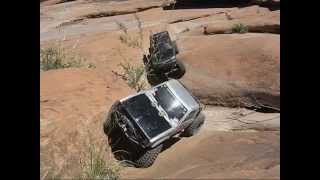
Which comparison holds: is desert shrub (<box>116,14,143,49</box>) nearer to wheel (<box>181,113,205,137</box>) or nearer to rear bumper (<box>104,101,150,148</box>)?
wheel (<box>181,113,205,137</box>)

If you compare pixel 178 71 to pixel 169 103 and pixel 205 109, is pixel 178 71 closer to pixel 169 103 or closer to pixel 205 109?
pixel 205 109

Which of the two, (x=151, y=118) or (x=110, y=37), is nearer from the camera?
(x=151, y=118)

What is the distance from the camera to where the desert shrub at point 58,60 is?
7.56m

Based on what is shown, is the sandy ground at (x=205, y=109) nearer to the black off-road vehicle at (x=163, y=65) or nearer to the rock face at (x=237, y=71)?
the rock face at (x=237, y=71)

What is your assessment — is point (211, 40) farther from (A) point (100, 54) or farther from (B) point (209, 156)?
(B) point (209, 156)

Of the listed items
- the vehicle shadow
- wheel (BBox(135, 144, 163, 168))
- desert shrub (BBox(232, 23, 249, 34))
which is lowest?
desert shrub (BBox(232, 23, 249, 34))

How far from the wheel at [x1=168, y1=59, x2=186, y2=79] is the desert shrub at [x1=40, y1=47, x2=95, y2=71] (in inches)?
48.2

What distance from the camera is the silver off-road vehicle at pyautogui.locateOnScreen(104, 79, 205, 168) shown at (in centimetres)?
579

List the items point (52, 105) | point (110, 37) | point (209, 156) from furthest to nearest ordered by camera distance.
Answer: point (110, 37)
point (52, 105)
point (209, 156)

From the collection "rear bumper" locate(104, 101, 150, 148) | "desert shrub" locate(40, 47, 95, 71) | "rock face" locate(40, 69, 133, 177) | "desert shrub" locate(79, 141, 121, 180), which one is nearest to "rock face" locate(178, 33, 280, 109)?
"rock face" locate(40, 69, 133, 177)

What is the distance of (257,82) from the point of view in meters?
7.67

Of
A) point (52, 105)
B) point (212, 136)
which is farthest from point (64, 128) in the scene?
point (212, 136)

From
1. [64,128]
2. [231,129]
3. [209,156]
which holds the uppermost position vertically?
[64,128]

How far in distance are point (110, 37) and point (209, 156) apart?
5011 mm
